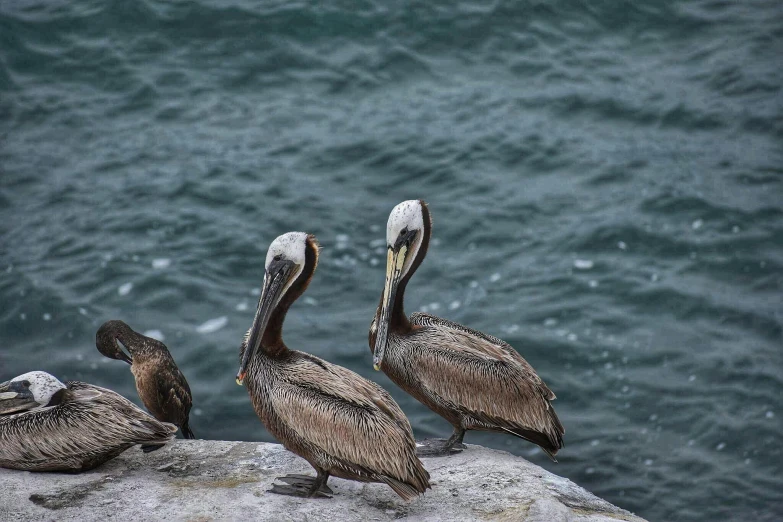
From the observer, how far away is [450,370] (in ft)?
20.2

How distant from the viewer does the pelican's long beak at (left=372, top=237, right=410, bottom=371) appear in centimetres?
606

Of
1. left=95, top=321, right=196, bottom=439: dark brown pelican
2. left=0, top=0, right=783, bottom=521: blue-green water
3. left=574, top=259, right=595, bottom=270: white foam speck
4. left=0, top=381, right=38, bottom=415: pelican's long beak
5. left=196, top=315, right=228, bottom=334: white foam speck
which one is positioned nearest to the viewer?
left=0, top=381, right=38, bottom=415: pelican's long beak

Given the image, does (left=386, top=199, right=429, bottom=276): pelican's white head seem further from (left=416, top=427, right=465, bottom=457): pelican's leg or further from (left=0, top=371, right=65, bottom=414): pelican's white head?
(left=0, top=371, right=65, bottom=414): pelican's white head

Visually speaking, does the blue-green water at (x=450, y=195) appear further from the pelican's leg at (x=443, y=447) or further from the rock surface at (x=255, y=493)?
the rock surface at (x=255, y=493)

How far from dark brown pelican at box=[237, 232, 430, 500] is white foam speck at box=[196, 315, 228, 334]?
3841mm

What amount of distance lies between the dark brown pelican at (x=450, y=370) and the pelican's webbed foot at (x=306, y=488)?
0.90 m

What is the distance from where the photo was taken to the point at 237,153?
470 inches

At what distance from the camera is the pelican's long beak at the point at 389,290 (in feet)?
19.9

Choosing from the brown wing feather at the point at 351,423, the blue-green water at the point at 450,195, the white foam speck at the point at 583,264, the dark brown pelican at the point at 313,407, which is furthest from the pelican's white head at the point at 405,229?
the white foam speck at the point at 583,264

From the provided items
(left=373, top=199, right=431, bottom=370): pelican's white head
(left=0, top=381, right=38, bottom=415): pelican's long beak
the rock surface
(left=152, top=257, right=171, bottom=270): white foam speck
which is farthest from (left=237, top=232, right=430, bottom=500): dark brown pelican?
(left=152, top=257, right=171, bottom=270): white foam speck

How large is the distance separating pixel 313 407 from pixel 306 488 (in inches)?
19.8

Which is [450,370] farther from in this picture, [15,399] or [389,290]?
[15,399]

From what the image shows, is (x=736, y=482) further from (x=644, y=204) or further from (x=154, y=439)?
(x=154, y=439)

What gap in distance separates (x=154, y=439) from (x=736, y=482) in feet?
15.5
